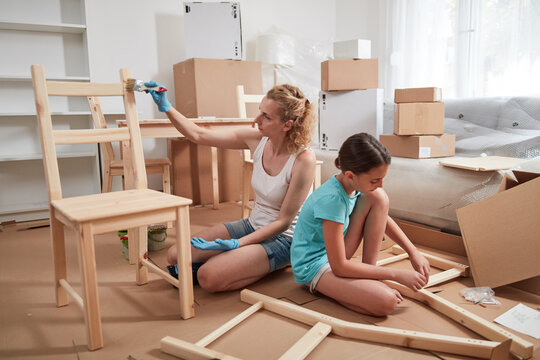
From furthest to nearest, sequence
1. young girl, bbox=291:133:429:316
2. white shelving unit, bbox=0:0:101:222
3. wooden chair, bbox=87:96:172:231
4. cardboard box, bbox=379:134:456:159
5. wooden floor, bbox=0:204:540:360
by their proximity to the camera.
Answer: white shelving unit, bbox=0:0:101:222 < wooden chair, bbox=87:96:172:231 < cardboard box, bbox=379:134:456:159 < young girl, bbox=291:133:429:316 < wooden floor, bbox=0:204:540:360

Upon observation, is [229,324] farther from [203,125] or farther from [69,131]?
[203,125]

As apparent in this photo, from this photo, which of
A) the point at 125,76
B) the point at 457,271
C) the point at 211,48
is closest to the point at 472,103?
the point at 457,271

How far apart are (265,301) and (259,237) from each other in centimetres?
25

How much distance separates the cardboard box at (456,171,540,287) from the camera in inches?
61.9

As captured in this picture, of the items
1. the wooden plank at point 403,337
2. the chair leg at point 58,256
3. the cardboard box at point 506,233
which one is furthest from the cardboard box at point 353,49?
the chair leg at point 58,256

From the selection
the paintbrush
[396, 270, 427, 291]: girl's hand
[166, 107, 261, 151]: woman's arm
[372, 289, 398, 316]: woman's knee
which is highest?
the paintbrush

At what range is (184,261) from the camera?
4.58 feet

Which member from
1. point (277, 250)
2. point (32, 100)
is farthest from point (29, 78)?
point (277, 250)

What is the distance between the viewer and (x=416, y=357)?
47.1 inches

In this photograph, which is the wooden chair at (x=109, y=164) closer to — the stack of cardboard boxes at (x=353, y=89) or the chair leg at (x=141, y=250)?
the chair leg at (x=141, y=250)

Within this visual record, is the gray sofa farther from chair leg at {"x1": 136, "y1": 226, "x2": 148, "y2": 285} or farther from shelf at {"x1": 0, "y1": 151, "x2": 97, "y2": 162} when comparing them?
shelf at {"x1": 0, "y1": 151, "x2": 97, "y2": 162}

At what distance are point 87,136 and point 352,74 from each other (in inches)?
73.4

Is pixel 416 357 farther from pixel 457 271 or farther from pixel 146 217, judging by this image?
pixel 146 217

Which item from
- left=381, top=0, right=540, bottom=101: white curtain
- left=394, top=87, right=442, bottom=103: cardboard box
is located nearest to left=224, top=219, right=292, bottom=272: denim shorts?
left=394, top=87, right=442, bottom=103: cardboard box
